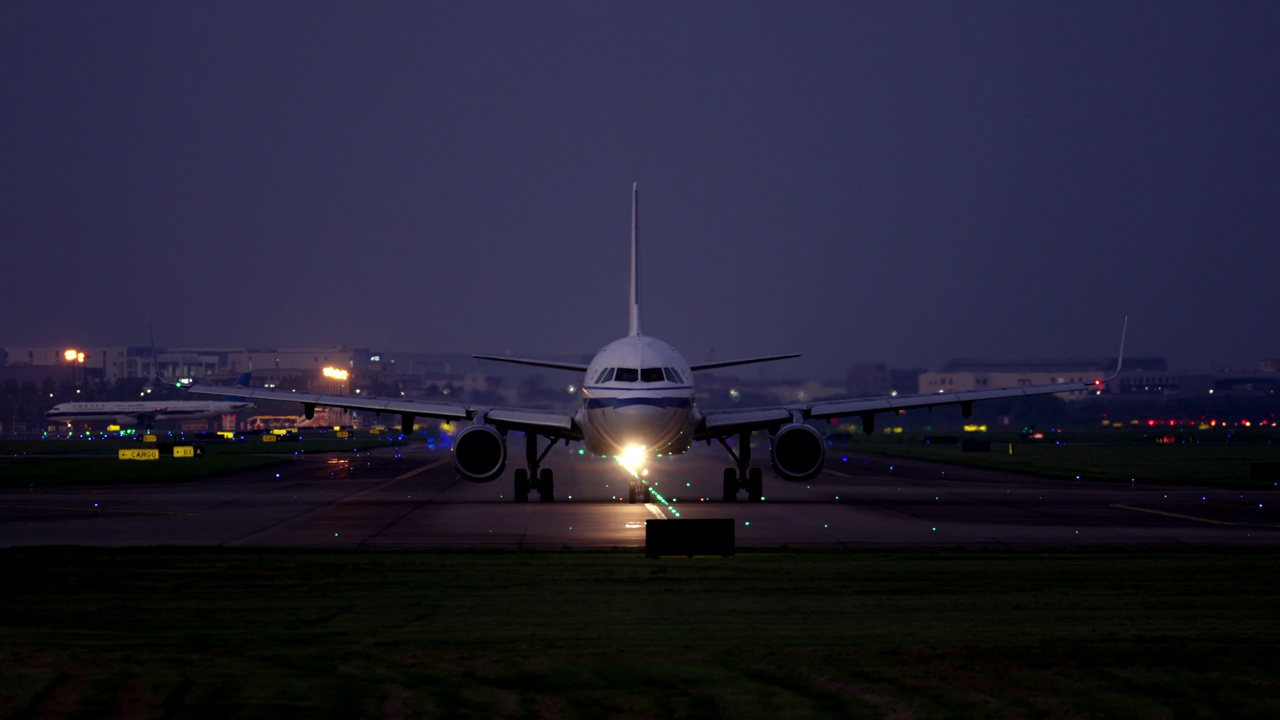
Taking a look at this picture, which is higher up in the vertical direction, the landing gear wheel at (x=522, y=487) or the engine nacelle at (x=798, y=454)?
the engine nacelle at (x=798, y=454)

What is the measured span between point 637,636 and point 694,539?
8554 mm

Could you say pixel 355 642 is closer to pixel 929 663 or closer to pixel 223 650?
pixel 223 650

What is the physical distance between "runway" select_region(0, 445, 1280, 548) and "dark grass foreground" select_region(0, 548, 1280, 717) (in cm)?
427

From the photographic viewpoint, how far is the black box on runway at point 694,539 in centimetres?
2317

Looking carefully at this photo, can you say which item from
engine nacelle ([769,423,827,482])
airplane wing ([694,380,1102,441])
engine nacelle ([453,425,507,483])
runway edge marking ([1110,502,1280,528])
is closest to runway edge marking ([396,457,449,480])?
engine nacelle ([453,425,507,483])

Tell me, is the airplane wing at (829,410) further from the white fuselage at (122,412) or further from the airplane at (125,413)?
the white fuselage at (122,412)

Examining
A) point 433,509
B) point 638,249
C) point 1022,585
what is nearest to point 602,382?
point 433,509

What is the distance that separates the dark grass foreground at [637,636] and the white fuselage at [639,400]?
13892mm

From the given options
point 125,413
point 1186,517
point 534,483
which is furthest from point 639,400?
point 125,413

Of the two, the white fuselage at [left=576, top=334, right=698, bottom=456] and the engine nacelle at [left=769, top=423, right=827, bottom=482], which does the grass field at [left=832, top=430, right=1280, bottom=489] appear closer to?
the engine nacelle at [left=769, top=423, right=827, bottom=482]

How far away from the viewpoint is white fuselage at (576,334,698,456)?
3728 cm

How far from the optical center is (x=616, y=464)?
67750mm

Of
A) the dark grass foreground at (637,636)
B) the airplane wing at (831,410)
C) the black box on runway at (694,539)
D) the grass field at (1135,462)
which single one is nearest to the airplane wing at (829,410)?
the airplane wing at (831,410)

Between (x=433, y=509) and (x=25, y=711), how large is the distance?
86.2ft
